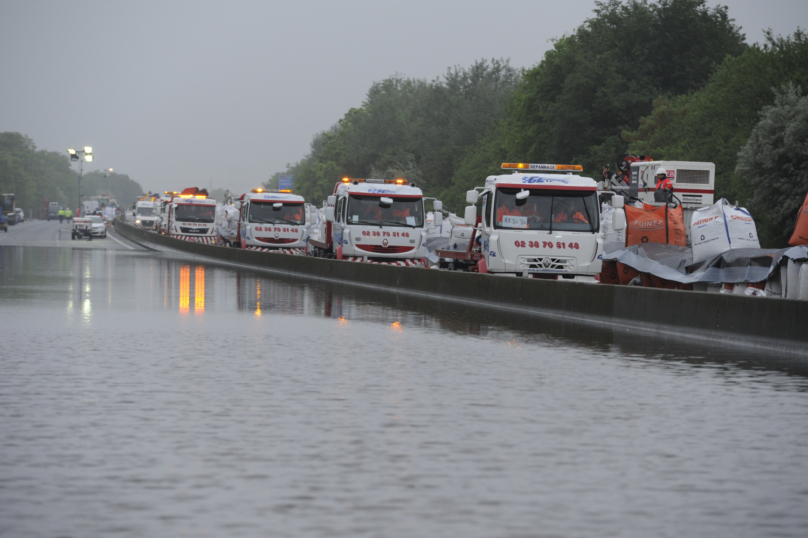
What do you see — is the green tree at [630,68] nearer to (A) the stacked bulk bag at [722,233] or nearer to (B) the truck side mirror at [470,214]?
(B) the truck side mirror at [470,214]

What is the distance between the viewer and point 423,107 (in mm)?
145500

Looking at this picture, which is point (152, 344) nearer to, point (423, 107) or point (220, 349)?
point (220, 349)

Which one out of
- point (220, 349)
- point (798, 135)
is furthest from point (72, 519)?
point (798, 135)

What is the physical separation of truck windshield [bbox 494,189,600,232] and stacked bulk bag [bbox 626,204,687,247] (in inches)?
44.4

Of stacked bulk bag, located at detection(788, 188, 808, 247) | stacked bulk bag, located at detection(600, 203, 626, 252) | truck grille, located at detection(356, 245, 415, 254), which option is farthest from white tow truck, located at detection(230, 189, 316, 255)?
stacked bulk bag, located at detection(788, 188, 808, 247)

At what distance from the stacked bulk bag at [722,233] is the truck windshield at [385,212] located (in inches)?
569

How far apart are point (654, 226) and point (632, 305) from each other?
5567mm

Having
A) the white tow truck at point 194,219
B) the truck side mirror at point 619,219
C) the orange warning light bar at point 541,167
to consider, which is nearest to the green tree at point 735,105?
the white tow truck at point 194,219

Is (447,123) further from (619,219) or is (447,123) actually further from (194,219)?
(619,219)

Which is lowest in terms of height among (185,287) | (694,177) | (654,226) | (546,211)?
(185,287)

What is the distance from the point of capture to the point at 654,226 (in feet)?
78.5

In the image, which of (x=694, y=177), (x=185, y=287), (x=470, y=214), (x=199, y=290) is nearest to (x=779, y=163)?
(x=694, y=177)

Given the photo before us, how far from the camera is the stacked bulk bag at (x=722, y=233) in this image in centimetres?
2066

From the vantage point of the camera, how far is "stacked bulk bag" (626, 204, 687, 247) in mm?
23719
